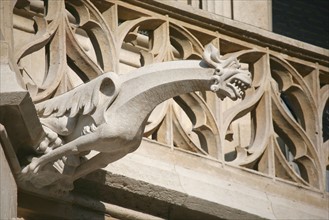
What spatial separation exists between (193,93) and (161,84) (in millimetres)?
1174

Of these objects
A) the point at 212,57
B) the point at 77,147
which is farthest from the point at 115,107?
the point at 212,57

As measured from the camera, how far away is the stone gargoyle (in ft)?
45.3

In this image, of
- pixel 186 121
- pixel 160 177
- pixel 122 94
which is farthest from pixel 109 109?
pixel 186 121

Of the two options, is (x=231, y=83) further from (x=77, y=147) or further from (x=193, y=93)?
(x=193, y=93)

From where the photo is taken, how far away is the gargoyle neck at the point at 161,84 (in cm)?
1388

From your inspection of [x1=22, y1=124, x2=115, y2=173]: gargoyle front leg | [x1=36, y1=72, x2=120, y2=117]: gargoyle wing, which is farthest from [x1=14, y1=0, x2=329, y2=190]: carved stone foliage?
[x1=22, y1=124, x2=115, y2=173]: gargoyle front leg

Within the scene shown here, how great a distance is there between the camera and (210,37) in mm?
15383

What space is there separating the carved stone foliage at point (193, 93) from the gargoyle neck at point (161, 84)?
0.59 meters

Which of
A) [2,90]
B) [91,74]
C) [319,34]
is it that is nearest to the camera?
[2,90]

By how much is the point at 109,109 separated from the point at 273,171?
170 cm

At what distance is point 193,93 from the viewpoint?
49.5 ft

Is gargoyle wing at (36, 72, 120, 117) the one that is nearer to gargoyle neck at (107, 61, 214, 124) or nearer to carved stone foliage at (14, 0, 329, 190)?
gargoyle neck at (107, 61, 214, 124)

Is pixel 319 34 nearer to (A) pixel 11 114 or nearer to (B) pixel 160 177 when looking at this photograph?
(B) pixel 160 177

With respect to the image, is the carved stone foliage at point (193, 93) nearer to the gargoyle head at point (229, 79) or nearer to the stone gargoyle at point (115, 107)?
the stone gargoyle at point (115, 107)
